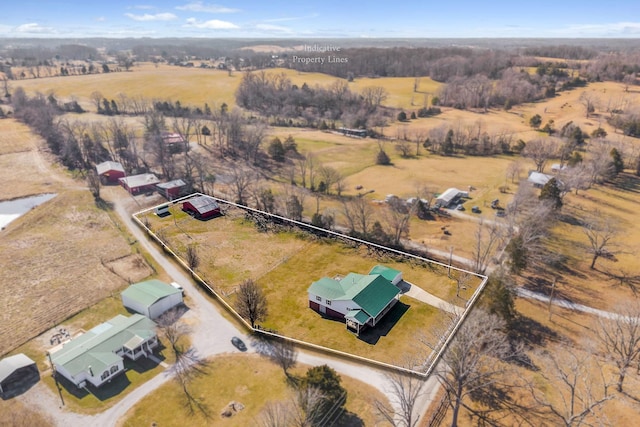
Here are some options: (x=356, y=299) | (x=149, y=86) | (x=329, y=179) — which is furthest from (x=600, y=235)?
(x=149, y=86)

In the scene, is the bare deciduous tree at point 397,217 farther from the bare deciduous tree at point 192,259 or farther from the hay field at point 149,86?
the hay field at point 149,86

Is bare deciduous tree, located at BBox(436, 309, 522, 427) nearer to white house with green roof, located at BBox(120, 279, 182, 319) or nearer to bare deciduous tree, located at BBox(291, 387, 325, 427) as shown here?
bare deciduous tree, located at BBox(291, 387, 325, 427)

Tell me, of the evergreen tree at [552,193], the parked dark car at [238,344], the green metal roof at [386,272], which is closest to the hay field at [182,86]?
the evergreen tree at [552,193]

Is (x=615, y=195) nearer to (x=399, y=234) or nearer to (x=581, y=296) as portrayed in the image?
(x=581, y=296)

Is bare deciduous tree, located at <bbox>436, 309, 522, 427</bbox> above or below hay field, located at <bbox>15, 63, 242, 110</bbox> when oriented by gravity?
below

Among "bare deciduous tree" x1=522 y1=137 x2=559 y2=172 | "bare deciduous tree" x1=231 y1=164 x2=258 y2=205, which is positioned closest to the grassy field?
"bare deciduous tree" x1=231 y1=164 x2=258 y2=205
